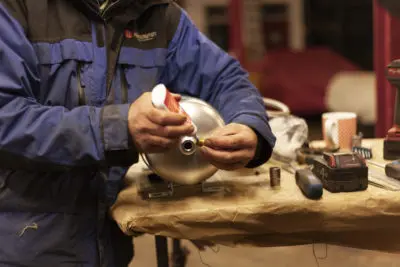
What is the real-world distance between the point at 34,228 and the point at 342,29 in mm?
3891

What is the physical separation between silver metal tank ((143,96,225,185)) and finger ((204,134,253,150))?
3 cm

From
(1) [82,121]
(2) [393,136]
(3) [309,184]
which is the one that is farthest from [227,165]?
(2) [393,136]

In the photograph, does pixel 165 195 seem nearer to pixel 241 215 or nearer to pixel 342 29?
pixel 241 215

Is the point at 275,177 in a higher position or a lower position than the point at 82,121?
lower

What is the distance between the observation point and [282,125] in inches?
50.8

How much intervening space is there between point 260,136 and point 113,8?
0.34 meters

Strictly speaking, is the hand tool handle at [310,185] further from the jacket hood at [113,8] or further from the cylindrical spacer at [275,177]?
the jacket hood at [113,8]

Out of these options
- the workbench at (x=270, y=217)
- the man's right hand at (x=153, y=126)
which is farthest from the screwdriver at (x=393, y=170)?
the man's right hand at (x=153, y=126)

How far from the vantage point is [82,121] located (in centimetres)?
88

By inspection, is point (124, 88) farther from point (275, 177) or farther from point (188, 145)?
point (275, 177)

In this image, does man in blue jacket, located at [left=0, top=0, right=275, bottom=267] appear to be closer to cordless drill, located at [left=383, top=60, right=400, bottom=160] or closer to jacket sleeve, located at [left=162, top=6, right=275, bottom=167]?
jacket sleeve, located at [left=162, top=6, right=275, bottom=167]

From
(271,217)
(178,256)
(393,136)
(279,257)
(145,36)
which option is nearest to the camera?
(271,217)

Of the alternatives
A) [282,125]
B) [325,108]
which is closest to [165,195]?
[282,125]

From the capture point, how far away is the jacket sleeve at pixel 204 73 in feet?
3.66
